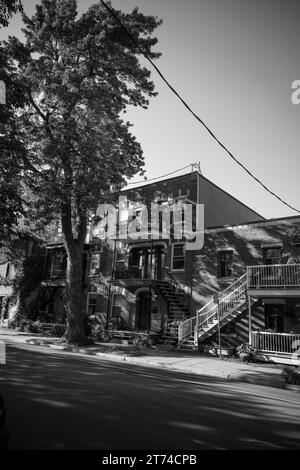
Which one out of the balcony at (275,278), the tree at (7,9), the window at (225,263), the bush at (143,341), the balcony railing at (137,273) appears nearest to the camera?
the tree at (7,9)

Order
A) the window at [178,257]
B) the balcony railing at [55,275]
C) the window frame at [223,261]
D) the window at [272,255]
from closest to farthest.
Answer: the window at [272,255] → the window frame at [223,261] → the window at [178,257] → the balcony railing at [55,275]

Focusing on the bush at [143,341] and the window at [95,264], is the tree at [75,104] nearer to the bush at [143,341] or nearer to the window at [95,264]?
the bush at [143,341]

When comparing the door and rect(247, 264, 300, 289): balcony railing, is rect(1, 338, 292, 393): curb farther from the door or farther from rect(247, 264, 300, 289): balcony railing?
the door

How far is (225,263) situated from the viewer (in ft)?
70.6

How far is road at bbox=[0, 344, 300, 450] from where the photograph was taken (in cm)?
463

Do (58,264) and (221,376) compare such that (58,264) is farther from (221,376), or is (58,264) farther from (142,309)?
(221,376)

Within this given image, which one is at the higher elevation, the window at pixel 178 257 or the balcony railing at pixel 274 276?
the window at pixel 178 257

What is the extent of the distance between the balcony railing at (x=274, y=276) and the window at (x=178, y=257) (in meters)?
5.90

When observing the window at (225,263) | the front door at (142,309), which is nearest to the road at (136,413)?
the window at (225,263)

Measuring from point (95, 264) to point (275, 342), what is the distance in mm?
16542

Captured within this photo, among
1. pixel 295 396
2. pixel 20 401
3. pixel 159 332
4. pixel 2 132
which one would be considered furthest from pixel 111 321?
pixel 20 401

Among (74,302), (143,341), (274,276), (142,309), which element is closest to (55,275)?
(142,309)

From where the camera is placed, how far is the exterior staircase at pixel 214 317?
18688 mm
